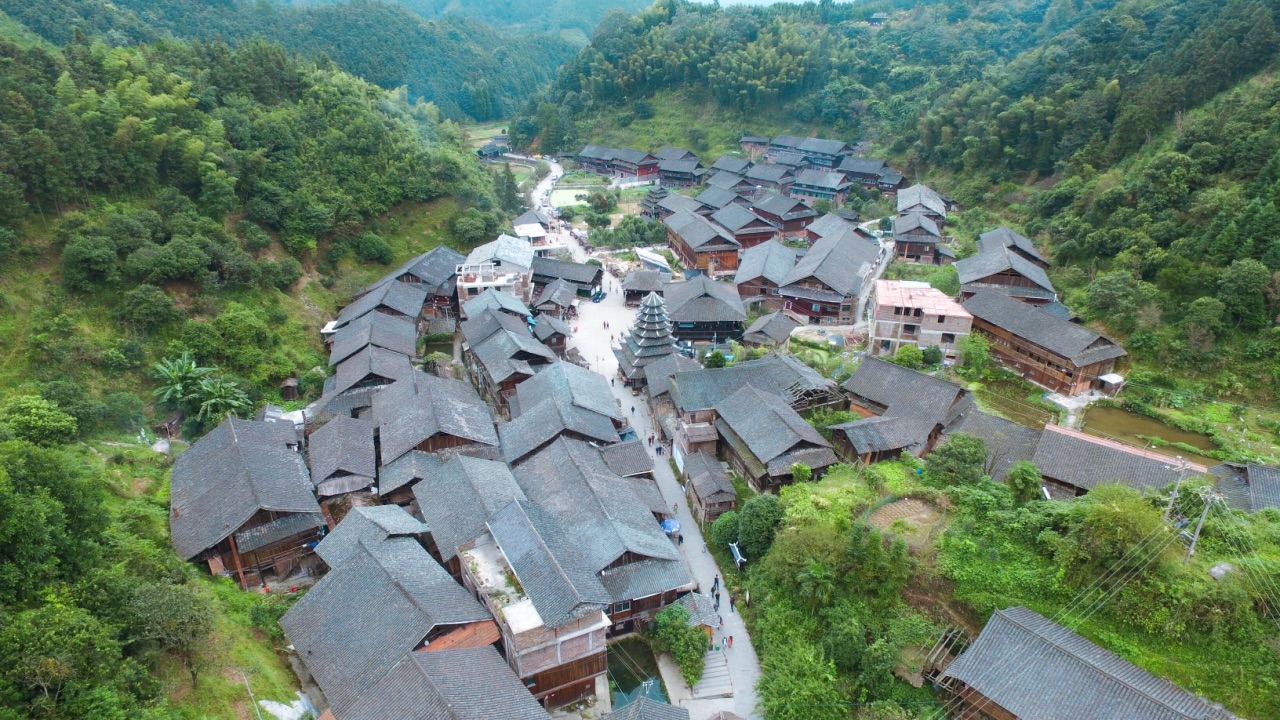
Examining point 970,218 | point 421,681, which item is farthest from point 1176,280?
point 421,681

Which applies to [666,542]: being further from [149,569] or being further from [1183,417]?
[1183,417]

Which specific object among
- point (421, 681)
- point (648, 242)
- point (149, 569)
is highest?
point (149, 569)

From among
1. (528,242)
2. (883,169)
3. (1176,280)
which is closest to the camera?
(1176,280)

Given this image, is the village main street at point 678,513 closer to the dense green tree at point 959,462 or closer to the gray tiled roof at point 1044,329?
the dense green tree at point 959,462

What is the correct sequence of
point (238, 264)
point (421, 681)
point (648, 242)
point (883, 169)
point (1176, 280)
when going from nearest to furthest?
point (421, 681) < point (1176, 280) < point (238, 264) < point (648, 242) < point (883, 169)

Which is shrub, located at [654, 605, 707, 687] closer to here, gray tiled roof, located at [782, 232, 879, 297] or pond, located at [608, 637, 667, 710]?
pond, located at [608, 637, 667, 710]

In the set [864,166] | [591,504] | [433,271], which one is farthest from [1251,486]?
[864,166]

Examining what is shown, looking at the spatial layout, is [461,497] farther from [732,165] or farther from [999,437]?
[732,165]
